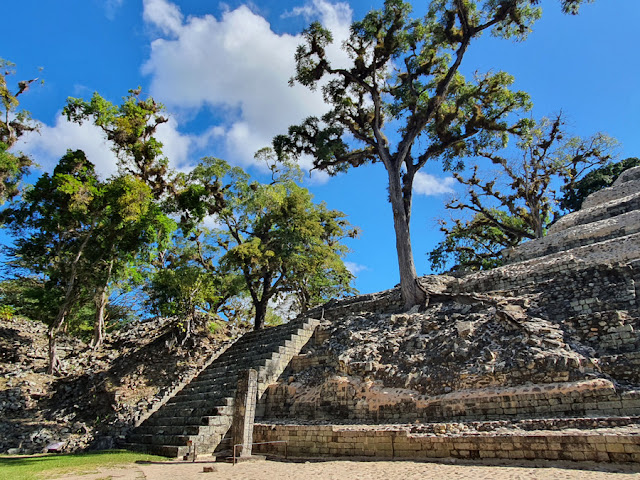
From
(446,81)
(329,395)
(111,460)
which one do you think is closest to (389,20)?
(446,81)

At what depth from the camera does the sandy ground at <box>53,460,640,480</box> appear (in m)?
5.13

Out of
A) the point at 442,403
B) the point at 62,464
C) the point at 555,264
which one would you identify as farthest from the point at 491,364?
the point at 62,464

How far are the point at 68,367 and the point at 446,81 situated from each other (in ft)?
59.5

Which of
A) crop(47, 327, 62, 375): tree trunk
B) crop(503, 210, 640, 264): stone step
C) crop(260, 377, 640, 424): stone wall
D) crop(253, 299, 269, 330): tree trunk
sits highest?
crop(503, 210, 640, 264): stone step

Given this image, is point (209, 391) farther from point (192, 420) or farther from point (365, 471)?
point (365, 471)

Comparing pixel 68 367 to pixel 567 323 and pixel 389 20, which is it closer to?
pixel 567 323

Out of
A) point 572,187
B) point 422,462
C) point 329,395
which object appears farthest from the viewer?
point 572,187

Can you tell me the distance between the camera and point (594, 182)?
25.5 m

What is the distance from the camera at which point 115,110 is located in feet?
55.5

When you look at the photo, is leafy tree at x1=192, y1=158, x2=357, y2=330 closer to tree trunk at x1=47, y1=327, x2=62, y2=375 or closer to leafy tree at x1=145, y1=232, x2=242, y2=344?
leafy tree at x1=145, y1=232, x2=242, y2=344

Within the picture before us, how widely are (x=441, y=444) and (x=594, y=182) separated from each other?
25.9m

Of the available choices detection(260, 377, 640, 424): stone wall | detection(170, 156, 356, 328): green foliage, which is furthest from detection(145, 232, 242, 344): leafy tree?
detection(260, 377, 640, 424): stone wall

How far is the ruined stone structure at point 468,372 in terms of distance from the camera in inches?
260

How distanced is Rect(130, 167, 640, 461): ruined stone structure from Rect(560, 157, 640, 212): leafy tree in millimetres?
12674
